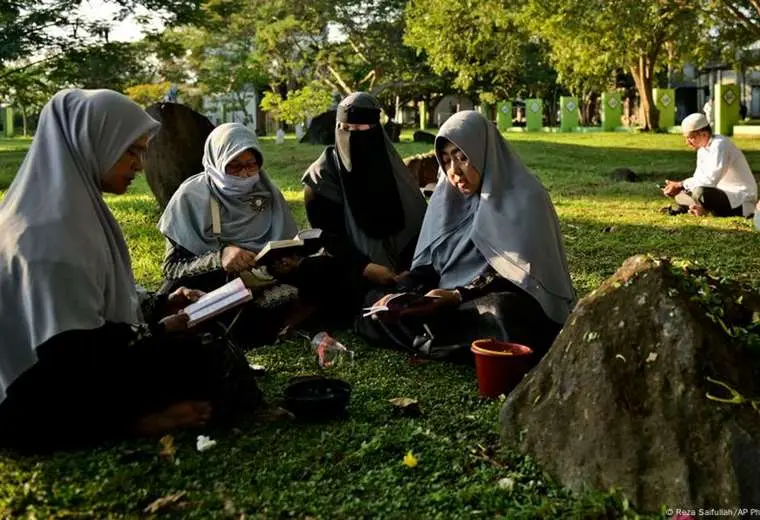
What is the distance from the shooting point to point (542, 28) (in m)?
17.8

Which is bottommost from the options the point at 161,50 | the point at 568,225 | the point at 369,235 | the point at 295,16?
the point at 568,225

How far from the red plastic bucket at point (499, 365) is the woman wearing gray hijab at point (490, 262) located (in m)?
0.44

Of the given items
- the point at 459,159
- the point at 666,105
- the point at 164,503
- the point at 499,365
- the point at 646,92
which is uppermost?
the point at 646,92

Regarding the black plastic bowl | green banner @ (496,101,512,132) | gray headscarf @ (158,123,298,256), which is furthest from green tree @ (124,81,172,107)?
the black plastic bowl

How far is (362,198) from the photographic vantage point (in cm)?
522

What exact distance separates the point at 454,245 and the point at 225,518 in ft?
7.77

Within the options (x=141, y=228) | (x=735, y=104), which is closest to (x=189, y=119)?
(x=141, y=228)

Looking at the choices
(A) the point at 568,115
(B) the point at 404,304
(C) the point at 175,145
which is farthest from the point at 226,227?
(A) the point at 568,115

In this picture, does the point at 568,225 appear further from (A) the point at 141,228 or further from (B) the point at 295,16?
(B) the point at 295,16

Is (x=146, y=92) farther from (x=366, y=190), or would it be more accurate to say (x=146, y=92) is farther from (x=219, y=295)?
(x=219, y=295)

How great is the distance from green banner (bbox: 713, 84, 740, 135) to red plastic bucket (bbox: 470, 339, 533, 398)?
2342 centimetres

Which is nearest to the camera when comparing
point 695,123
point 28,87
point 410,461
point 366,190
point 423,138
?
point 410,461

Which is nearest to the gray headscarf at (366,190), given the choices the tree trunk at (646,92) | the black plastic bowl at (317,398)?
the black plastic bowl at (317,398)

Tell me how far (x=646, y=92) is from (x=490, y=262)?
25.5m
